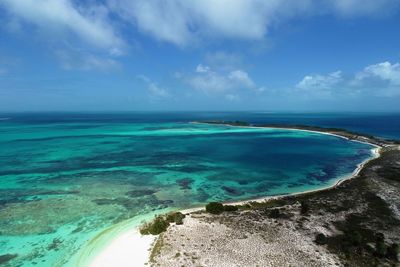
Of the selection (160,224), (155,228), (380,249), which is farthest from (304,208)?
(155,228)

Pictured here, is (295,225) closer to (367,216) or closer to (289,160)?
(367,216)

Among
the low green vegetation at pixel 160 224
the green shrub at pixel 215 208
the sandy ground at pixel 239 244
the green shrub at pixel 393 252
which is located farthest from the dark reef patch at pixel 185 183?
the green shrub at pixel 393 252

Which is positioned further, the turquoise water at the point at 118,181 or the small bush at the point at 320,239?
the turquoise water at the point at 118,181

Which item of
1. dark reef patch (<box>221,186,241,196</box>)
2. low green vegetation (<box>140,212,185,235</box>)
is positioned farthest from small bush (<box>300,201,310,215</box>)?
low green vegetation (<box>140,212,185,235</box>)

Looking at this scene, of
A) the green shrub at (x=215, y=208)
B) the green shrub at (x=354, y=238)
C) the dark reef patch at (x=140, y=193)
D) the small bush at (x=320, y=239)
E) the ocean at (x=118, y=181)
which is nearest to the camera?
the green shrub at (x=354, y=238)

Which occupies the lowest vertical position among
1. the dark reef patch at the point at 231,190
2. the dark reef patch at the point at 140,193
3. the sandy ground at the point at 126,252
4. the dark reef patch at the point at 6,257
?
the dark reef patch at the point at 231,190

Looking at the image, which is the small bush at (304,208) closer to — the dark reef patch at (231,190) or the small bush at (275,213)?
the small bush at (275,213)

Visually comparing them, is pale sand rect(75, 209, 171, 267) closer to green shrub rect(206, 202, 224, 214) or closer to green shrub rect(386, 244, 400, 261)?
green shrub rect(206, 202, 224, 214)

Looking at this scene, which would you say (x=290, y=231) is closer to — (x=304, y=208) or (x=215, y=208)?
(x=304, y=208)
